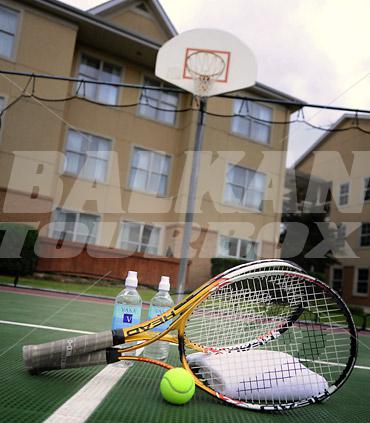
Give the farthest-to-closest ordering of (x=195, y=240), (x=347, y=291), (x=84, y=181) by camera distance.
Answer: (x=347, y=291) < (x=195, y=240) < (x=84, y=181)

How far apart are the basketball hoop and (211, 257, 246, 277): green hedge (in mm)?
7943

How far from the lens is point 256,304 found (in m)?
2.62

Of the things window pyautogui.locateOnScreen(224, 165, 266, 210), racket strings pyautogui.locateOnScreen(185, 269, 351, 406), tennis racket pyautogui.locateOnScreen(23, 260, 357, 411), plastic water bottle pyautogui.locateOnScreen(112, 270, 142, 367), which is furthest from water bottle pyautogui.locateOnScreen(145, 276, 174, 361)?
window pyautogui.locateOnScreen(224, 165, 266, 210)

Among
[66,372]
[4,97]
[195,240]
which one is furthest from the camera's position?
[195,240]

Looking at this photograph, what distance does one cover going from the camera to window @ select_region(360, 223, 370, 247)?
874 inches

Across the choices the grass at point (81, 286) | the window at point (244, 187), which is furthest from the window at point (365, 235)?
the grass at point (81, 286)

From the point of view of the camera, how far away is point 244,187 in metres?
17.2

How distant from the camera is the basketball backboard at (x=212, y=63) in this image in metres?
8.68

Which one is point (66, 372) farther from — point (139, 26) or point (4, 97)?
point (139, 26)

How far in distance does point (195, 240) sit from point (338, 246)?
10135mm

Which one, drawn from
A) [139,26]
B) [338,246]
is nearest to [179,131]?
[139,26]

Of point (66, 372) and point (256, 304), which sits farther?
point (256, 304)

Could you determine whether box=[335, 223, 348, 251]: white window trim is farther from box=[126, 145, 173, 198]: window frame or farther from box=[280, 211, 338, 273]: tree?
box=[126, 145, 173, 198]: window frame

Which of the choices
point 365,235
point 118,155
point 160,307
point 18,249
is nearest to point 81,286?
point 18,249
